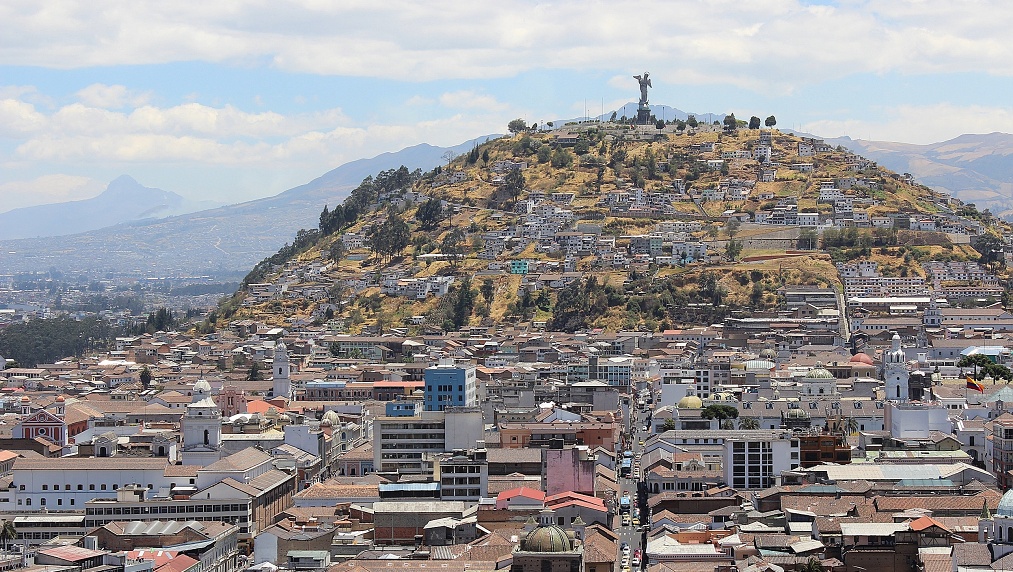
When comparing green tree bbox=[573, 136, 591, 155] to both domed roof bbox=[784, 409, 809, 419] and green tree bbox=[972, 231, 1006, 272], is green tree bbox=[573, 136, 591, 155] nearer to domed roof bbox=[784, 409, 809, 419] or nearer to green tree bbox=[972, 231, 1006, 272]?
green tree bbox=[972, 231, 1006, 272]

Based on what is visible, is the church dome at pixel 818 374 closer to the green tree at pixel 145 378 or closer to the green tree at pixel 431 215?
the green tree at pixel 145 378

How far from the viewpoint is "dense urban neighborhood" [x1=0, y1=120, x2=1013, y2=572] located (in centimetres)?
5075

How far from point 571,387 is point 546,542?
1432 inches

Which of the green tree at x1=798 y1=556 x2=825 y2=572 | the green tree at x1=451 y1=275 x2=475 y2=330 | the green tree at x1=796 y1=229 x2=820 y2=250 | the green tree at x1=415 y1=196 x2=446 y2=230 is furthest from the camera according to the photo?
the green tree at x1=415 y1=196 x2=446 y2=230

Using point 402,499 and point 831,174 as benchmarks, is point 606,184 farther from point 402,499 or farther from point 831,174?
point 402,499

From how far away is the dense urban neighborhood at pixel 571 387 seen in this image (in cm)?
5075

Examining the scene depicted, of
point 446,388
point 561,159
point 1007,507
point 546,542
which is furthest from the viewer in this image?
point 561,159

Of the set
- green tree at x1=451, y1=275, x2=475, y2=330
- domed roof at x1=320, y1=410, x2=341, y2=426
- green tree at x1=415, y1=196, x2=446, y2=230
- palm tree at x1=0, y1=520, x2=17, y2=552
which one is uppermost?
green tree at x1=415, y1=196, x2=446, y2=230

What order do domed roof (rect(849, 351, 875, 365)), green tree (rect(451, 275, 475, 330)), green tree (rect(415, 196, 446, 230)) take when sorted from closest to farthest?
domed roof (rect(849, 351, 875, 365)) < green tree (rect(451, 275, 475, 330)) < green tree (rect(415, 196, 446, 230))

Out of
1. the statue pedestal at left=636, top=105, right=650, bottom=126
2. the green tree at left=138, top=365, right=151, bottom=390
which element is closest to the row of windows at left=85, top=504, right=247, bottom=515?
the green tree at left=138, top=365, right=151, bottom=390

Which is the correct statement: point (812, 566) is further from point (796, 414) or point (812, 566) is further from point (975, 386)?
point (975, 386)

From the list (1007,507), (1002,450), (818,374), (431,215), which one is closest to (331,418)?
(818,374)

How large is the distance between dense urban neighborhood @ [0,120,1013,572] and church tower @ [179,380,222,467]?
0.37 feet

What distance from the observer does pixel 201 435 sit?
217 ft
